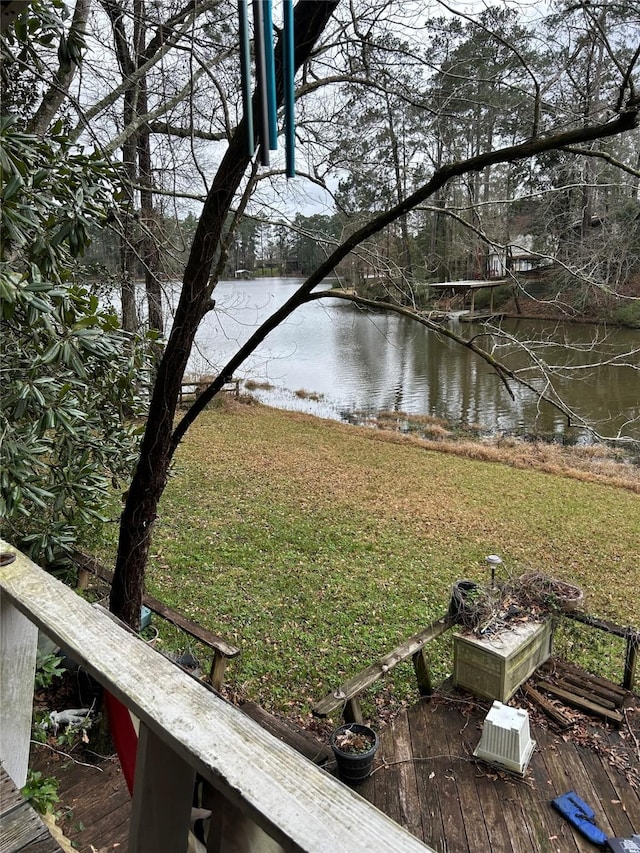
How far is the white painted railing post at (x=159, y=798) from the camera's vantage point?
0.65 metres

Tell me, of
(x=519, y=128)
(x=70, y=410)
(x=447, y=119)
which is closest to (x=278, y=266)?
(x=447, y=119)

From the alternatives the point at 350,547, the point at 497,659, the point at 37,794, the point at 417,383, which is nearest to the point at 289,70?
the point at 37,794

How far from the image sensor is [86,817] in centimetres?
235

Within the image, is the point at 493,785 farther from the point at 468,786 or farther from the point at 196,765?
the point at 196,765

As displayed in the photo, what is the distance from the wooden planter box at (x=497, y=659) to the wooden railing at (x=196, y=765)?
10.7ft

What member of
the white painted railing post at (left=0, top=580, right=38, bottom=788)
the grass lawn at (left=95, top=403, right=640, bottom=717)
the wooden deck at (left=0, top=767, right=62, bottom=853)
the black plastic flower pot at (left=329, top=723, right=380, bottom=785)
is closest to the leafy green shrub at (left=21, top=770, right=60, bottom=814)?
the white painted railing post at (left=0, top=580, right=38, bottom=788)

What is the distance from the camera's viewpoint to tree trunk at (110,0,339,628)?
1930 mm

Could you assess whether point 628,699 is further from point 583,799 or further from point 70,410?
point 70,410

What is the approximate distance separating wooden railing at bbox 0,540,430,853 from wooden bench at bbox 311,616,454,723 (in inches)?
98.7

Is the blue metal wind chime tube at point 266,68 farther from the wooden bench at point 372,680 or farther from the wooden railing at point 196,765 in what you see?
the wooden bench at point 372,680

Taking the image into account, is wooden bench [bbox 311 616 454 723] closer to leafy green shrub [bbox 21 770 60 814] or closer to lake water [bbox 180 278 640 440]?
leafy green shrub [bbox 21 770 60 814]

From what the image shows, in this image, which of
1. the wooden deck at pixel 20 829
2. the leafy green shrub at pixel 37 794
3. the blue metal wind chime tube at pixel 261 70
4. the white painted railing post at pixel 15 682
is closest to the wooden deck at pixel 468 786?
the leafy green shrub at pixel 37 794

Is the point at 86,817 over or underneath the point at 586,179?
underneath

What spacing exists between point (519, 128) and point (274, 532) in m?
5.14
